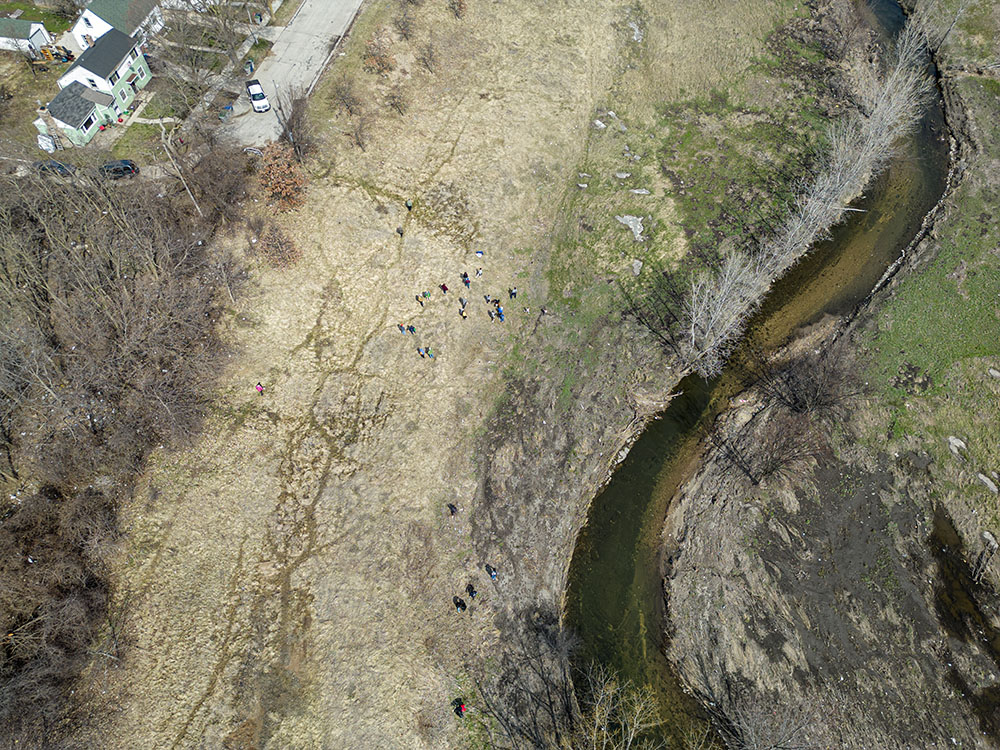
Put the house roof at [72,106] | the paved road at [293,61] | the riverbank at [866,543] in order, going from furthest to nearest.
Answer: the paved road at [293,61], the house roof at [72,106], the riverbank at [866,543]

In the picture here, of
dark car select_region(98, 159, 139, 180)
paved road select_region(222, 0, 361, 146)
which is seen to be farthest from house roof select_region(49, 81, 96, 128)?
paved road select_region(222, 0, 361, 146)

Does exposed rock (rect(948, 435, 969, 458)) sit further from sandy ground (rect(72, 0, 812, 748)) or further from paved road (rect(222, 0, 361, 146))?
paved road (rect(222, 0, 361, 146))

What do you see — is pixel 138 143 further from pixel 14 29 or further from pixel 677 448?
pixel 677 448

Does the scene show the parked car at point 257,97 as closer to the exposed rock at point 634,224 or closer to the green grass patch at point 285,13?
the green grass patch at point 285,13

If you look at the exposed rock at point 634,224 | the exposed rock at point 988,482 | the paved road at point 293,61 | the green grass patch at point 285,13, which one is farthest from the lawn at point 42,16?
the exposed rock at point 988,482

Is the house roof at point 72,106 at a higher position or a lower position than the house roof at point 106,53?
lower

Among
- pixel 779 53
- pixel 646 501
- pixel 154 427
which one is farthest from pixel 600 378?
pixel 779 53

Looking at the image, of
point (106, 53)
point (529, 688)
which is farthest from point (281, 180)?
point (529, 688)

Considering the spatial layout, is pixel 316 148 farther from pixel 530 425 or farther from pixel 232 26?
pixel 530 425

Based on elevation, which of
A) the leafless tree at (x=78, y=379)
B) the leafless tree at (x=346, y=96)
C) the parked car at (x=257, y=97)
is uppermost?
the leafless tree at (x=346, y=96)
